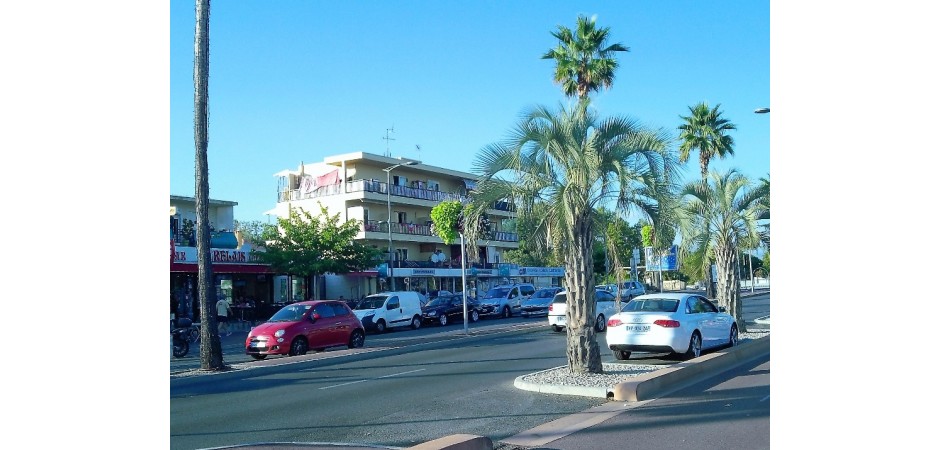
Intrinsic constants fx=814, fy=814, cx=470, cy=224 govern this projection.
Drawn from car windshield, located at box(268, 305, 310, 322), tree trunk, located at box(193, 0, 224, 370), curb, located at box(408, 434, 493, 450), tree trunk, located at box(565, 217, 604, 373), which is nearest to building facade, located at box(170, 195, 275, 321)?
car windshield, located at box(268, 305, 310, 322)

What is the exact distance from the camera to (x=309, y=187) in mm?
57938

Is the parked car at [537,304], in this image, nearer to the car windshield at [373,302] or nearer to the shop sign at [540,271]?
the car windshield at [373,302]

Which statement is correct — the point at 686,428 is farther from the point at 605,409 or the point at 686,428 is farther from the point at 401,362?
the point at 401,362

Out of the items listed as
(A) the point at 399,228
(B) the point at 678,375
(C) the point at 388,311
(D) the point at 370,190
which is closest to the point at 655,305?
(B) the point at 678,375

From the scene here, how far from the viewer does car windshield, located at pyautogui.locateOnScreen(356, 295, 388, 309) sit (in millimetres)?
32281

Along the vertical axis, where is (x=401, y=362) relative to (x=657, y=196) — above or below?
below

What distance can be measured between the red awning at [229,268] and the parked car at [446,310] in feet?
29.1

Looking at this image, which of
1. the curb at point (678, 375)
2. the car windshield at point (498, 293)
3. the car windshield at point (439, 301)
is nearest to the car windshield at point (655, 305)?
the curb at point (678, 375)

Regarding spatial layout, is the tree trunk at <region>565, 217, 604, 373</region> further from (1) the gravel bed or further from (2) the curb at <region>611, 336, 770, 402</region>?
(2) the curb at <region>611, 336, 770, 402</region>

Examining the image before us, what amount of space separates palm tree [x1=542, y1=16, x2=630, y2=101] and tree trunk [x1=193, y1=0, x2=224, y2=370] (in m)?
18.7

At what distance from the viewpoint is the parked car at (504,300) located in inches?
1602

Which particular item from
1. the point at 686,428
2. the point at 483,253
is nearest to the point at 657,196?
the point at 686,428

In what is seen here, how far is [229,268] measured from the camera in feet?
125
